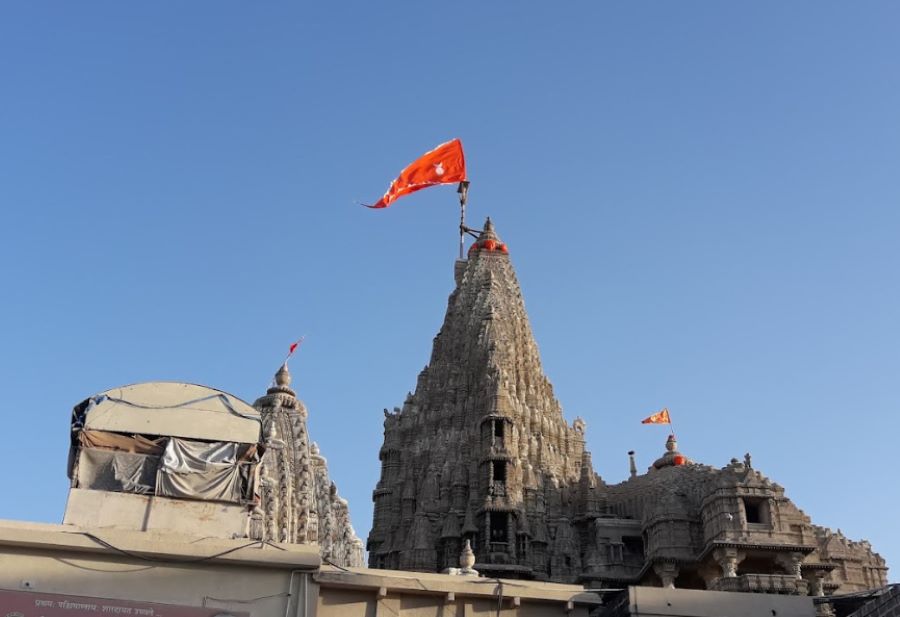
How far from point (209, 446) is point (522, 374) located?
1773 inches

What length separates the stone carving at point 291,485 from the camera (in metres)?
32.1

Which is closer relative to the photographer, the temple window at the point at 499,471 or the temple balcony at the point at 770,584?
the temple balcony at the point at 770,584

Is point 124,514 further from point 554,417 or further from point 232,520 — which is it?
point 554,417

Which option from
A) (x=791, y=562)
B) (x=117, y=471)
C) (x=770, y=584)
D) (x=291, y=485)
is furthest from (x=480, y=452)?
(x=117, y=471)

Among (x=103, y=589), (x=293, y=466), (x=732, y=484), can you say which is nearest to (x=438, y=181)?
(x=293, y=466)

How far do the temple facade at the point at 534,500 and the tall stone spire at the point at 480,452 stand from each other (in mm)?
88

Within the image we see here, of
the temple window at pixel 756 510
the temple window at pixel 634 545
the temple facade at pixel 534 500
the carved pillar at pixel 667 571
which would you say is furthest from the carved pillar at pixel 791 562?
the temple window at pixel 634 545

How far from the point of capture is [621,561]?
4862 cm

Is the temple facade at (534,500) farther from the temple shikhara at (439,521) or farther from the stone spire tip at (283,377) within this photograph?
the stone spire tip at (283,377)

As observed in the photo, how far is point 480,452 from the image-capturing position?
54.0m

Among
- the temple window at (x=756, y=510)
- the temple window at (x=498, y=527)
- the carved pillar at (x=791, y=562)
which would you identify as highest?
the temple window at (x=498, y=527)

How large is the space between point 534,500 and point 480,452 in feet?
13.0

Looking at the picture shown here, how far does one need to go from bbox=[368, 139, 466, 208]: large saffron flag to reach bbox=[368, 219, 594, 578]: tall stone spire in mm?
14846

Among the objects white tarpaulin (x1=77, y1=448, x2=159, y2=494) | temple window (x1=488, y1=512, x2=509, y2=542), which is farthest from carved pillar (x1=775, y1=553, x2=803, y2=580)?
white tarpaulin (x1=77, y1=448, x2=159, y2=494)
